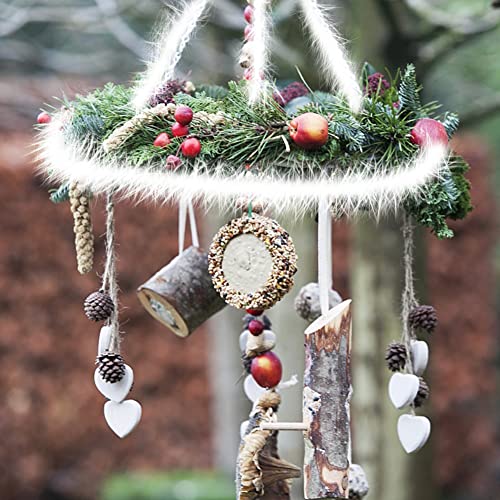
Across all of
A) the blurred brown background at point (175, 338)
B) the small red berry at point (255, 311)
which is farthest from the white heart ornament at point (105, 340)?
the blurred brown background at point (175, 338)

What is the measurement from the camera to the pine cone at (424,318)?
1.65 meters

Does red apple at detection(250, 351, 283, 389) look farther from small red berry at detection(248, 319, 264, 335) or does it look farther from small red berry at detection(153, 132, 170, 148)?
small red berry at detection(153, 132, 170, 148)

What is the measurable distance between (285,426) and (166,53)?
0.73 metres

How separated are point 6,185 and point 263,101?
3.25 m

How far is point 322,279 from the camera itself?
5.16ft

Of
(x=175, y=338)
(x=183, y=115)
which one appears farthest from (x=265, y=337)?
(x=175, y=338)

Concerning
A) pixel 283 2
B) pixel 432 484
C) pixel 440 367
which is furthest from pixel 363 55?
pixel 440 367

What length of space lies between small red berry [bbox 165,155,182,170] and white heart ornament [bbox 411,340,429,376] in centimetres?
57

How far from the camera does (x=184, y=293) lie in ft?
5.86

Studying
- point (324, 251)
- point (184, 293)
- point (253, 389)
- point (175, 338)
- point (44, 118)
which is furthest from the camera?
point (175, 338)

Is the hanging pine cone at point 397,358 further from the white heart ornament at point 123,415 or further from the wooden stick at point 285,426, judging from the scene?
the white heart ornament at point 123,415

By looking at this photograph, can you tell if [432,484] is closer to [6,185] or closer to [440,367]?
[440,367]

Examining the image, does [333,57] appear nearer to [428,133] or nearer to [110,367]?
[428,133]

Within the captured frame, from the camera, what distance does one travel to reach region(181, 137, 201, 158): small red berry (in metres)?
1.52
